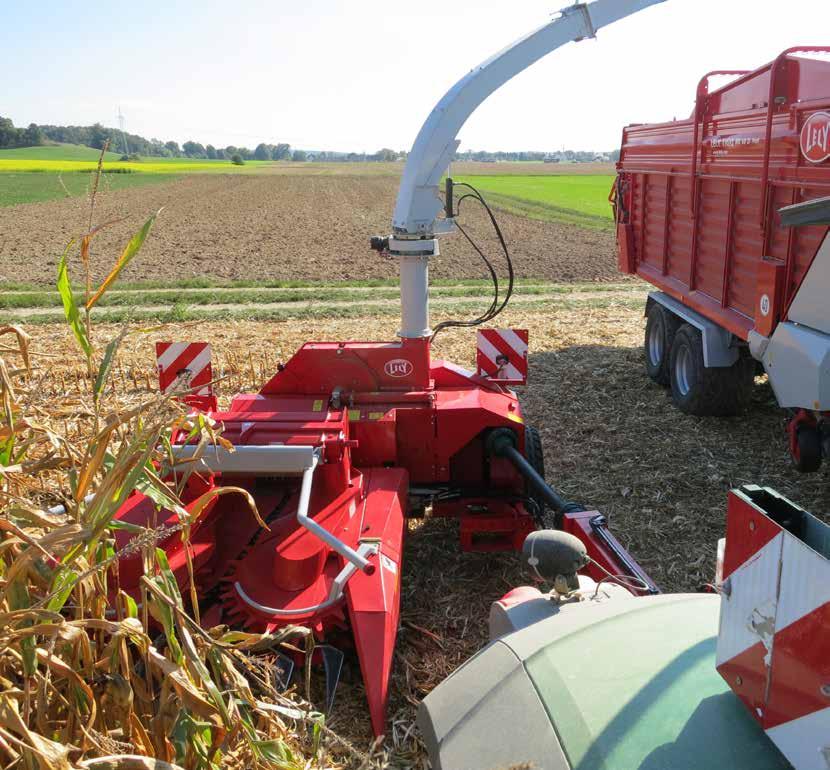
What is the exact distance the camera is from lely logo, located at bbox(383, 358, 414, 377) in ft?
15.2

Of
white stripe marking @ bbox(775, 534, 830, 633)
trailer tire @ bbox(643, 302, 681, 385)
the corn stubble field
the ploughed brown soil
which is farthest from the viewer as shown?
the ploughed brown soil

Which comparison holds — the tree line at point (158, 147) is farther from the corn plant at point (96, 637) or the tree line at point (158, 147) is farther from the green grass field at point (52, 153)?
the corn plant at point (96, 637)

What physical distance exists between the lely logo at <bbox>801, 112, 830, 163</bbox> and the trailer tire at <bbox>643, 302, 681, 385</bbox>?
Result: 10.0 feet

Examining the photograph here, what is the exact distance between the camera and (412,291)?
4.60 metres

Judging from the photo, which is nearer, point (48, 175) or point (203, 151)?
point (48, 175)

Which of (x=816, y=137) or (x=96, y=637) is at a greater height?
(x=816, y=137)

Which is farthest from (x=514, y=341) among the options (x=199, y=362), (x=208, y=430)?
(x=208, y=430)

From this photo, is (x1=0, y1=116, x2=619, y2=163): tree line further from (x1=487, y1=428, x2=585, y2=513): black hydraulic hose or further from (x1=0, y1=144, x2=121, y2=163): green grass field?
(x1=487, y1=428, x2=585, y2=513): black hydraulic hose

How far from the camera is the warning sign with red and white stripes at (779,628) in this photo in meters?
1.24

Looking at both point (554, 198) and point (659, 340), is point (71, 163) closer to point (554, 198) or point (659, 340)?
point (554, 198)

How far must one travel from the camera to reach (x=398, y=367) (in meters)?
4.64

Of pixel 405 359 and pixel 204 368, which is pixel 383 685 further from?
pixel 204 368

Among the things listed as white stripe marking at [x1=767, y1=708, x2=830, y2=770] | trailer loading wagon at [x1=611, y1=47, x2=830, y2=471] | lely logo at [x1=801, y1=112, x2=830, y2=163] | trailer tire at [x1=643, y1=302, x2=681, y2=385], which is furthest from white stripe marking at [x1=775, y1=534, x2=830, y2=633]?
trailer tire at [x1=643, y1=302, x2=681, y2=385]

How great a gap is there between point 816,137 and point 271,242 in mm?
17510
